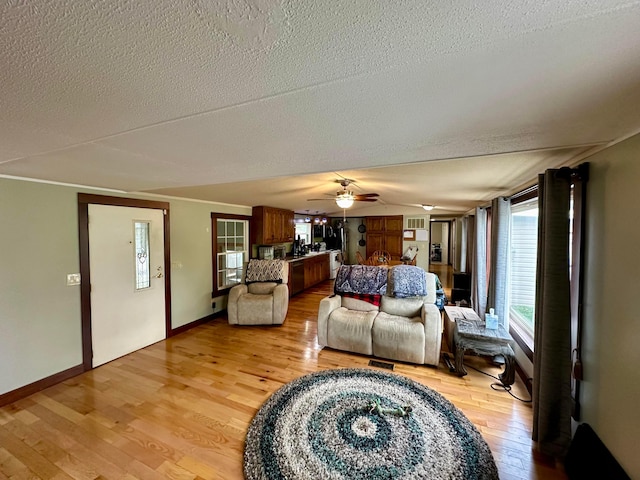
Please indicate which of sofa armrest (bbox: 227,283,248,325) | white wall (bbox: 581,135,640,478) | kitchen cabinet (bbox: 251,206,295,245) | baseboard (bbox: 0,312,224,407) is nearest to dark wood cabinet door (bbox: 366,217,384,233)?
kitchen cabinet (bbox: 251,206,295,245)

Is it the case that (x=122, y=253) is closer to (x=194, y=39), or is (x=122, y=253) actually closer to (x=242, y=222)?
(x=242, y=222)

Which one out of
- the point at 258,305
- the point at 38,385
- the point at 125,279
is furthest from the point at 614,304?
the point at 38,385

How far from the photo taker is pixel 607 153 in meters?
1.48

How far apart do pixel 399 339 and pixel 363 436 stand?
1.30 meters

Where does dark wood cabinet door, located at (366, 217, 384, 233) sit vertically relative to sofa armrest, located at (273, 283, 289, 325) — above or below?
above

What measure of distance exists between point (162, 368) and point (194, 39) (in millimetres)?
3434

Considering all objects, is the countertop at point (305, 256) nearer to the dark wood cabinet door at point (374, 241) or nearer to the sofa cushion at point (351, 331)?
the dark wood cabinet door at point (374, 241)

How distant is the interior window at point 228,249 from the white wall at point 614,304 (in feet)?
15.7

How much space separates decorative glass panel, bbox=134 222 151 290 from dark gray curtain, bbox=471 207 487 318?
489 centimetres

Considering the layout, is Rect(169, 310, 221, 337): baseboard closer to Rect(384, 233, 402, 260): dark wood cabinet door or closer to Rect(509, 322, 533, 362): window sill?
Rect(509, 322, 533, 362): window sill

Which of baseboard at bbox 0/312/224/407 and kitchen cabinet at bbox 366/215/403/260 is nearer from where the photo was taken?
baseboard at bbox 0/312/224/407

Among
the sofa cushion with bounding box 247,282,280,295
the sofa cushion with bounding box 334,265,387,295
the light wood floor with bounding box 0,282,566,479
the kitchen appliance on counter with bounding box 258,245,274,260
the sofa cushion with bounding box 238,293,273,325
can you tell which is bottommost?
the light wood floor with bounding box 0,282,566,479

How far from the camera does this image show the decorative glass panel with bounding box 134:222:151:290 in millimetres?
3507

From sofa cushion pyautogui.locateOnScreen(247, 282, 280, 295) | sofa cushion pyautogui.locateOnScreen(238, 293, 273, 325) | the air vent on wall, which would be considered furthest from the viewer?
the air vent on wall
